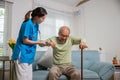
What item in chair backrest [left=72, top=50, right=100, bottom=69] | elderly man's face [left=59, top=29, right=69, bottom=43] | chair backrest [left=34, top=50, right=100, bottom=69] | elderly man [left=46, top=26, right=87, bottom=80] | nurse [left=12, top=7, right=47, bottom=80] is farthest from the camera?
chair backrest [left=72, top=50, right=100, bottom=69]

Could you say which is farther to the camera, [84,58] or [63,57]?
[84,58]

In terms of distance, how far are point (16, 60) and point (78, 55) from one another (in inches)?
70.1

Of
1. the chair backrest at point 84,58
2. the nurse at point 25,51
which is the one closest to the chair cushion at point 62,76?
the chair backrest at point 84,58

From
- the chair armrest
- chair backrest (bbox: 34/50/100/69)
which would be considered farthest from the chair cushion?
chair backrest (bbox: 34/50/100/69)

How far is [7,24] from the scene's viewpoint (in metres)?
3.39

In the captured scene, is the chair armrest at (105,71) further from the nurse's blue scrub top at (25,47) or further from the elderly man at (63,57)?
the nurse's blue scrub top at (25,47)

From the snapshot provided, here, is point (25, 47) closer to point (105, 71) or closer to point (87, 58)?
point (105, 71)

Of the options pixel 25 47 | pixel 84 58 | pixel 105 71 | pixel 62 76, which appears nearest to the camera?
pixel 25 47

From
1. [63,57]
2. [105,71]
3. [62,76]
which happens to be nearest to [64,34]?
[63,57]

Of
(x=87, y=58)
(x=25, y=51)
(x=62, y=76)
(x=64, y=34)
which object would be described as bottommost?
(x=62, y=76)

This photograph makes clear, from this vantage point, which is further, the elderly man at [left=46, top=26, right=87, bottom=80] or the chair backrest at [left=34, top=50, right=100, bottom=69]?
the chair backrest at [left=34, top=50, right=100, bottom=69]

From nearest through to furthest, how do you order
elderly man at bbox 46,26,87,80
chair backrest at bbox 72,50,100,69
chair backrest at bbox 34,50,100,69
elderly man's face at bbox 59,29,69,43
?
1. elderly man at bbox 46,26,87,80
2. elderly man's face at bbox 59,29,69,43
3. chair backrest at bbox 34,50,100,69
4. chair backrest at bbox 72,50,100,69

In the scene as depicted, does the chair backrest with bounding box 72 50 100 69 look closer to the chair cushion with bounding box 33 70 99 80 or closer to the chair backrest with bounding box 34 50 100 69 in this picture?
the chair backrest with bounding box 34 50 100 69

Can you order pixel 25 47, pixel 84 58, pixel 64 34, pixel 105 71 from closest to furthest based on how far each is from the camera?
pixel 25 47
pixel 64 34
pixel 105 71
pixel 84 58
